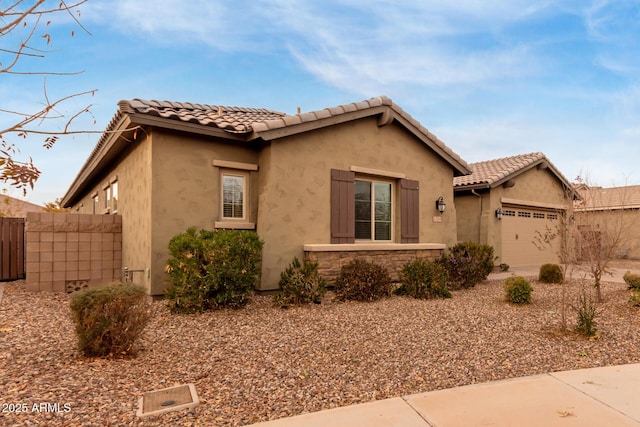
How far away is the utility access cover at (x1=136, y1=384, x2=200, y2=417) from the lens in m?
3.10

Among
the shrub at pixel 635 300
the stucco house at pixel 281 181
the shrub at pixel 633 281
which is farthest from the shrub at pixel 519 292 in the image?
the stucco house at pixel 281 181

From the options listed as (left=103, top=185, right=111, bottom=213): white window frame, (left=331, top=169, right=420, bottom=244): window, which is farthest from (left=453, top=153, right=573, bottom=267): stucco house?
(left=103, top=185, right=111, bottom=213): white window frame

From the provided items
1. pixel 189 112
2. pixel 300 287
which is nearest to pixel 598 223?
pixel 300 287

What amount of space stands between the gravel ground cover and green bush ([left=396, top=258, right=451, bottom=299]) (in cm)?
92

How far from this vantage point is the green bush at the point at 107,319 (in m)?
4.06

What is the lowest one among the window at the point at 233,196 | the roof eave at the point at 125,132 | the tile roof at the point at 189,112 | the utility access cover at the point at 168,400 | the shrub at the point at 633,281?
the utility access cover at the point at 168,400

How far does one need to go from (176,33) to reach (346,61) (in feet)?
20.3

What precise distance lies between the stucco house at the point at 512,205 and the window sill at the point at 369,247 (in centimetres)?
351

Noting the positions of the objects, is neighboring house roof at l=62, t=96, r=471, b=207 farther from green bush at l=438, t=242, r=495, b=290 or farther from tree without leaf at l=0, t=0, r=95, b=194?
tree without leaf at l=0, t=0, r=95, b=194

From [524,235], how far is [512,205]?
146 cm

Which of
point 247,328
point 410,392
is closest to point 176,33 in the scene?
point 247,328

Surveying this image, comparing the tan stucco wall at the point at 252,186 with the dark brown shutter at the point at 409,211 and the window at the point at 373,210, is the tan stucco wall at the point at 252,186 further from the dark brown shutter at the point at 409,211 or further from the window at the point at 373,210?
the window at the point at 373,210

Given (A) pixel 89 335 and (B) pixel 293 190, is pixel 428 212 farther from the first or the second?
(A) pixel 89 335

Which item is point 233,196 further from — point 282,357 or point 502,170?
point 502,170
